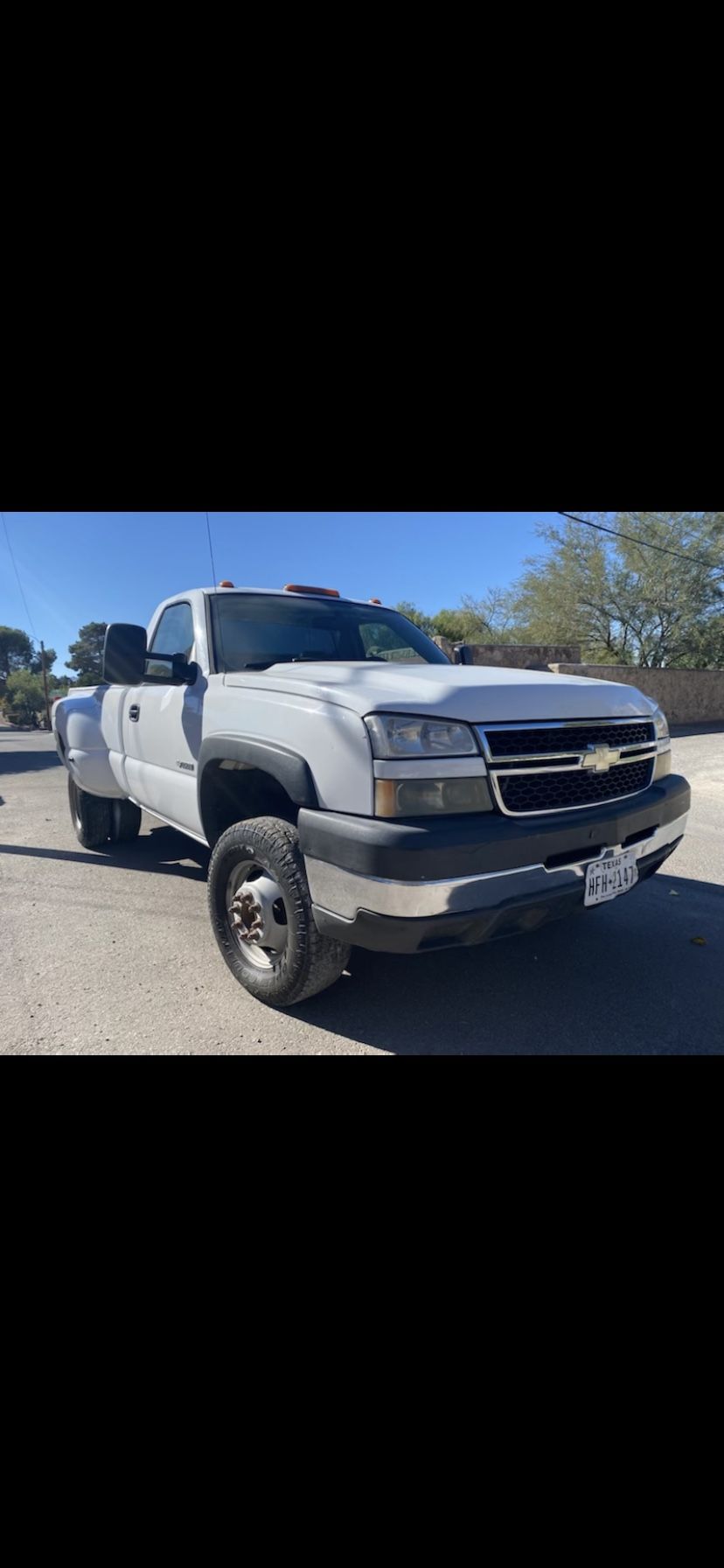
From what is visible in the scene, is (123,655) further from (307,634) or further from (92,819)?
(92,819)

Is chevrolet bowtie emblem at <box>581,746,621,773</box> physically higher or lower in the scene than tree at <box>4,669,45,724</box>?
lower

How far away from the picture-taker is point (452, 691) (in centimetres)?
218

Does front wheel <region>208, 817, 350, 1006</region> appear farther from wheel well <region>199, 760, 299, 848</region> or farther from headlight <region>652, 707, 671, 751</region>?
headlight <region>652, 707, 671, 751</region>

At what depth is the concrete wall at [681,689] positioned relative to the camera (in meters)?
15.6

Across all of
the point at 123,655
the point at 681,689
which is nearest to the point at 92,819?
the point at 123,655

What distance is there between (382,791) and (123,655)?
192 centimetres

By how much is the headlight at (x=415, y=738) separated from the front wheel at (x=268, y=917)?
23.1 inches

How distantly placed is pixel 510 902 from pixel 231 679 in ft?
5.42

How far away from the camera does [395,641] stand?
3.82m

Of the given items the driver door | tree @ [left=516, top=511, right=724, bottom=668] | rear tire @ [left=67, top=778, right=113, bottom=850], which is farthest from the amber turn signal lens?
tree @ [left=516, top=511, right=724, bottom=668]

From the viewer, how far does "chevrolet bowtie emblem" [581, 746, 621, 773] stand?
8.11ft

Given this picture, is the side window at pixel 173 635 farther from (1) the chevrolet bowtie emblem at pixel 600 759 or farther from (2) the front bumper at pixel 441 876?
(1) the chevrolet bowtie emblem at pixel 600 759

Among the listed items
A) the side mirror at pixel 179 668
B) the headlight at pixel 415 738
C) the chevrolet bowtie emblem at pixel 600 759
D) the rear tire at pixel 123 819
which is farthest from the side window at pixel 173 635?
the chevrolet bowtie emblem at pixel 600 759
